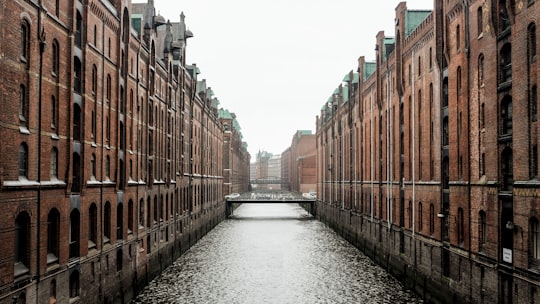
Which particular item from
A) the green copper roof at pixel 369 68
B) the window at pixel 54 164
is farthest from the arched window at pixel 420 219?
the green copper roof at pixel 369 68

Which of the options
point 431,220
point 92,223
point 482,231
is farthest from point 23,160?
point 431,220

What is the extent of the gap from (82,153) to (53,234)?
3915 mm

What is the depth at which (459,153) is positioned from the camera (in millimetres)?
24688

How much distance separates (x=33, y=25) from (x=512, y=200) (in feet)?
55.5

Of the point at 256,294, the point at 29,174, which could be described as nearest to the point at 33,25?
the point at 29,174

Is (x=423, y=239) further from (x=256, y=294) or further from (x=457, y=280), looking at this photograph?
(x=256, y=294)

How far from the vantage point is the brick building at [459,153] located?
59.2 ft

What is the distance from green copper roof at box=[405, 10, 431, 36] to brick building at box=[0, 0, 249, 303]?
1638 centimetres

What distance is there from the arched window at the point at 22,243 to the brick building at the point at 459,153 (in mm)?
15701

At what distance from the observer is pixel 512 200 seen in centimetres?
1900

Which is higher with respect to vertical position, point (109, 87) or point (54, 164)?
Result: point (109, 87)

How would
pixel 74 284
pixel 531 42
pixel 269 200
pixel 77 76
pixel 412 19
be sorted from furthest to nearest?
1. pixel 269 200
2. pixel 412 19
3. pixel 77 76
4. pixel 74 284
5. pixel 531 42

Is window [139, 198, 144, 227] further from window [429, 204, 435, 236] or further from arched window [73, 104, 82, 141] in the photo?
window [429, 204, 435, 236]

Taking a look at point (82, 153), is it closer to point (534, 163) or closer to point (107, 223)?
point (107, 223)
